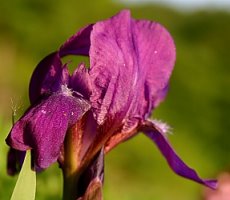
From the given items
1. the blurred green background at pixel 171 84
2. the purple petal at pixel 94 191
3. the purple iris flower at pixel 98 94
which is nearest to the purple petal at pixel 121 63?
the purple iris flower at pixel 98 94

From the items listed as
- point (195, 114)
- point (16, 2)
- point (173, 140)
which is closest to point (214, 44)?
point (195, 114)

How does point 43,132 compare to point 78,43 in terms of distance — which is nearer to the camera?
point 43,132

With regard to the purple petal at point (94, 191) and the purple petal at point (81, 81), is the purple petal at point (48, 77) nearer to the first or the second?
the purple petal at point (81, 81)

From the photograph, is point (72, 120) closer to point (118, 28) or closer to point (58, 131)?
point (58, 131)

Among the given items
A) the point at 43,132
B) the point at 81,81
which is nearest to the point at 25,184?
the point at 43,132

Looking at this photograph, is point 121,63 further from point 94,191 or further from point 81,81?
point 94,191

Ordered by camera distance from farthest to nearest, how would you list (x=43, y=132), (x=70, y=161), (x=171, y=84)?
(x=171, y=84) < (x=70, y=161) < (x=43, y=132)

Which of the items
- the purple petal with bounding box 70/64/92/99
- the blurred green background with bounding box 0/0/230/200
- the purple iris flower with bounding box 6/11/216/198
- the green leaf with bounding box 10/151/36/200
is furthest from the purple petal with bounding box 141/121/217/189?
the blurred green background with bounding box 0/0/230/200
